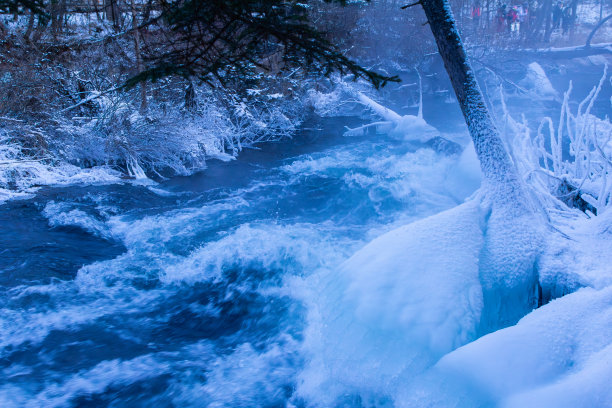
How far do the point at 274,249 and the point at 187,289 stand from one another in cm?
144

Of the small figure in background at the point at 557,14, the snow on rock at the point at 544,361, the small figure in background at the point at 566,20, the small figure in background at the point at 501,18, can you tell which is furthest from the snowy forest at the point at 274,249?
the small figure in background at the point at 566,20

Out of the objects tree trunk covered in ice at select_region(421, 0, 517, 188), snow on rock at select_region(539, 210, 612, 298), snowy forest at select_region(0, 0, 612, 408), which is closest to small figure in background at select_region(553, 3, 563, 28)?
snowy forest at select_region(0, 0, 612, 408)

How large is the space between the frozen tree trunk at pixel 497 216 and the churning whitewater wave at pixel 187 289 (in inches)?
54.5

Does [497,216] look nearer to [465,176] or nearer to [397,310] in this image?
[397,310]

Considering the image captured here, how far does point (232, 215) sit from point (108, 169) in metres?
4.04

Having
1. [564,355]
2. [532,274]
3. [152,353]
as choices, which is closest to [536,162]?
[532,274]

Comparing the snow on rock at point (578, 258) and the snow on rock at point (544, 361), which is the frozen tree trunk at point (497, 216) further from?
the snow on rock at point (544, 361)

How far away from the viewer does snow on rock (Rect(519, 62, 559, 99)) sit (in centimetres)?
1834

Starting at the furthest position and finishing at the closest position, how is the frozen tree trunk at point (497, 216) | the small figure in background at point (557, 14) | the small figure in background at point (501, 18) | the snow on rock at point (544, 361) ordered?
the small figure in background at point (557, 14), the small figure in background at point (501, 18), the frozen tree trunk at point (497, 216), the snow on rock at point (544, 361)

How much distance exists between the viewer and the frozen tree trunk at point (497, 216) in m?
3.13

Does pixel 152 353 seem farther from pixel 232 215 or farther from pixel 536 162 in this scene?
pixel 536 162

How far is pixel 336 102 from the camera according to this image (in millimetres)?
16141

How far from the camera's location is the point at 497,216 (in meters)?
3.48

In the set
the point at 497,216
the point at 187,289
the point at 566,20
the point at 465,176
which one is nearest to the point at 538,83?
the point at 566,20
